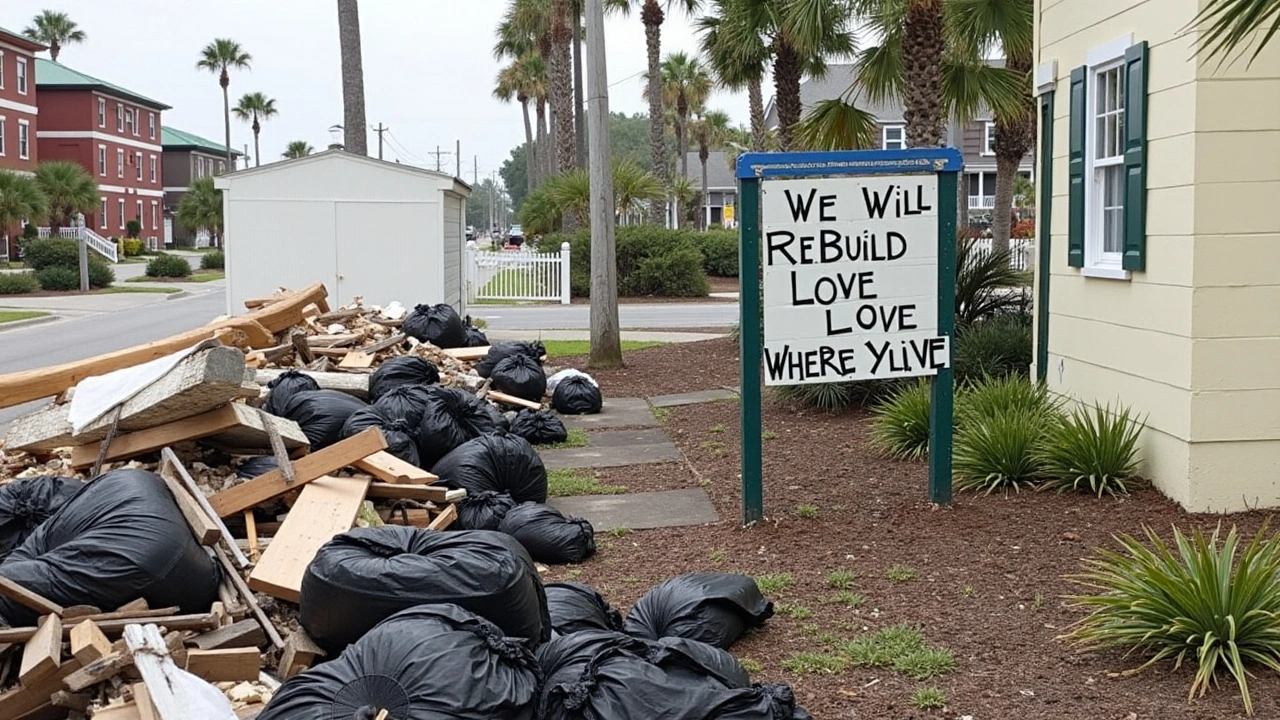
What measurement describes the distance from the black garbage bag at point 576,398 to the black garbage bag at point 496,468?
4.41 m

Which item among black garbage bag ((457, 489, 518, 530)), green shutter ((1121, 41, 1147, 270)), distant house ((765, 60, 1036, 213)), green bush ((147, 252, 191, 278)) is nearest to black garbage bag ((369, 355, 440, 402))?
black garbage bag ((457, 489, 518, 530))

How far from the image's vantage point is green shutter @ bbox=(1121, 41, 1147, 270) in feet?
25.9

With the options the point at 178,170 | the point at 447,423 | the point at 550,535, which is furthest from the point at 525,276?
the point at 178,170

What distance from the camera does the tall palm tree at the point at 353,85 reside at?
24.7 metres

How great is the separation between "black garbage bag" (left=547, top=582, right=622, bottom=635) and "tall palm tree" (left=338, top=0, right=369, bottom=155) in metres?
20.5

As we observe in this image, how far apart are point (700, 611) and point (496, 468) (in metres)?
2.92

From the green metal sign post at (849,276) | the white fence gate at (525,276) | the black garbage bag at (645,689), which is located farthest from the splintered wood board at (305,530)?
the white fence gate at (525,276)

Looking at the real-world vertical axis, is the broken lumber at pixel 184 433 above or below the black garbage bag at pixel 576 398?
above

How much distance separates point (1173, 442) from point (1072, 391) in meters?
1.73

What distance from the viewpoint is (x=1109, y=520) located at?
23.7ft

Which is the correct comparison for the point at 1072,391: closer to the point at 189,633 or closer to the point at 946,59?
the point at 189,633

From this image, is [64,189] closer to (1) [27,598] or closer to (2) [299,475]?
(2) [299,475]

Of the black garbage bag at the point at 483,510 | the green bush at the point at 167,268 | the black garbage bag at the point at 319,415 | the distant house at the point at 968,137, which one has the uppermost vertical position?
the distant house at the point at 968,137

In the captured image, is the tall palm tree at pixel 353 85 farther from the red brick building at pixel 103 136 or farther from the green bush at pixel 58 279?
the red brick building at pixel 103 136
